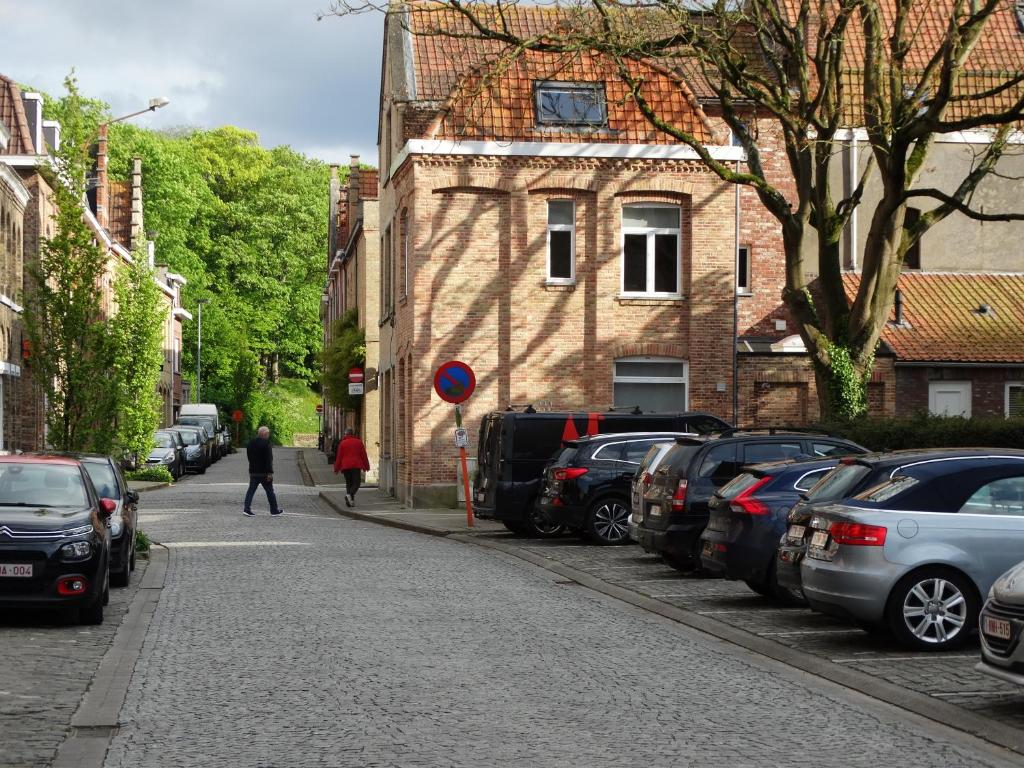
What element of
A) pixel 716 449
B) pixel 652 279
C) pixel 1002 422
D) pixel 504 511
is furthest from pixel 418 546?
pixel 652 279

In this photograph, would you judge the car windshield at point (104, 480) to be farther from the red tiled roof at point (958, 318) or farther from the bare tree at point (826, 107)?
the red tiled roof at point (958, 318)

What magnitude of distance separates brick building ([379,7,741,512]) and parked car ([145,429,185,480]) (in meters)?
18.2

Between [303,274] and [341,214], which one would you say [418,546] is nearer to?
[341,214]

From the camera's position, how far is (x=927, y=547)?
1188 centimetres

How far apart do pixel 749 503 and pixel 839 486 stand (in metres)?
2.48

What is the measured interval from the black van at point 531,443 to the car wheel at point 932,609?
12909 mm

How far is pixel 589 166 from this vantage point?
1315 inches

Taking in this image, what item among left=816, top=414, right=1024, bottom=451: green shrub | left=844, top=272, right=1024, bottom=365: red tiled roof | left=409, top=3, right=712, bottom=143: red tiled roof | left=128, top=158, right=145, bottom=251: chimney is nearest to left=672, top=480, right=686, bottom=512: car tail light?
left=816, top=414, right=1024, bottom=451: green shrub

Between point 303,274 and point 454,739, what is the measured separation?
78.5 meters

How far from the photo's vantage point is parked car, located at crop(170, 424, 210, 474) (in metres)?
56.2

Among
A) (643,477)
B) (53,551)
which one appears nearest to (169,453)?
(643,477)

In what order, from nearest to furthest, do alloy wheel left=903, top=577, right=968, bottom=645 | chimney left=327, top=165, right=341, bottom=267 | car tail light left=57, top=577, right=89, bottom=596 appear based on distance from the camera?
1. alloy wheel left=903, top=577, right=968, bottom=645
2. car tail light left=57, top=577, right=89, bottom=596
3. chimney left=327, top=165, right=341, bottom=267

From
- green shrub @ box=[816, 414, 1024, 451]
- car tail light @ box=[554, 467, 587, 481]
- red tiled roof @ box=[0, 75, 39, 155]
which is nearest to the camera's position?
green shrub @ box=[816, 414, 1024, 451]

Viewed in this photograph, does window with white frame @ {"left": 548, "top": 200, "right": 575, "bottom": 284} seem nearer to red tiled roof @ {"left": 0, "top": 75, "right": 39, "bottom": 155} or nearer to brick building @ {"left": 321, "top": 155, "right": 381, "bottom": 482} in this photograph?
brick building @ {"left": 321, "top": 155, "right": 381, "bottom": 482}
